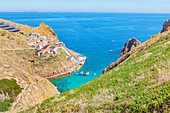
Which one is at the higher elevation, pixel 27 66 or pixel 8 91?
pixel 8 91

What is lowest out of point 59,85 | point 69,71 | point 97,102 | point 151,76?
point 59,85

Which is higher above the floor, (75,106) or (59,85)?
(75,106)

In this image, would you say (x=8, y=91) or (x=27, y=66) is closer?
(x=8, y=91)

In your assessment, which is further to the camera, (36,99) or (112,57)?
(112,57)

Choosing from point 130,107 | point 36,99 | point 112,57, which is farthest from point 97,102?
point 112,57

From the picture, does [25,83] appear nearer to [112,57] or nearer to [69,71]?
[69,71]

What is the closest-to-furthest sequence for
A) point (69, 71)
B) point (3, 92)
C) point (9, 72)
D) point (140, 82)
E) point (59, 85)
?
1. point (140, 82)
2. point (3, 92)
3. point (9, 72)
4. point (59, 85)
5. point (69, 71)

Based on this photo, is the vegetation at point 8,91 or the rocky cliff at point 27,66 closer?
the vegetation at point 8,91

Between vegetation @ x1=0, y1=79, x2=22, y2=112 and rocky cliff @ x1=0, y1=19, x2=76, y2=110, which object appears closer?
vegetation @ x1=0, y1=79, x2=22, y2=112
